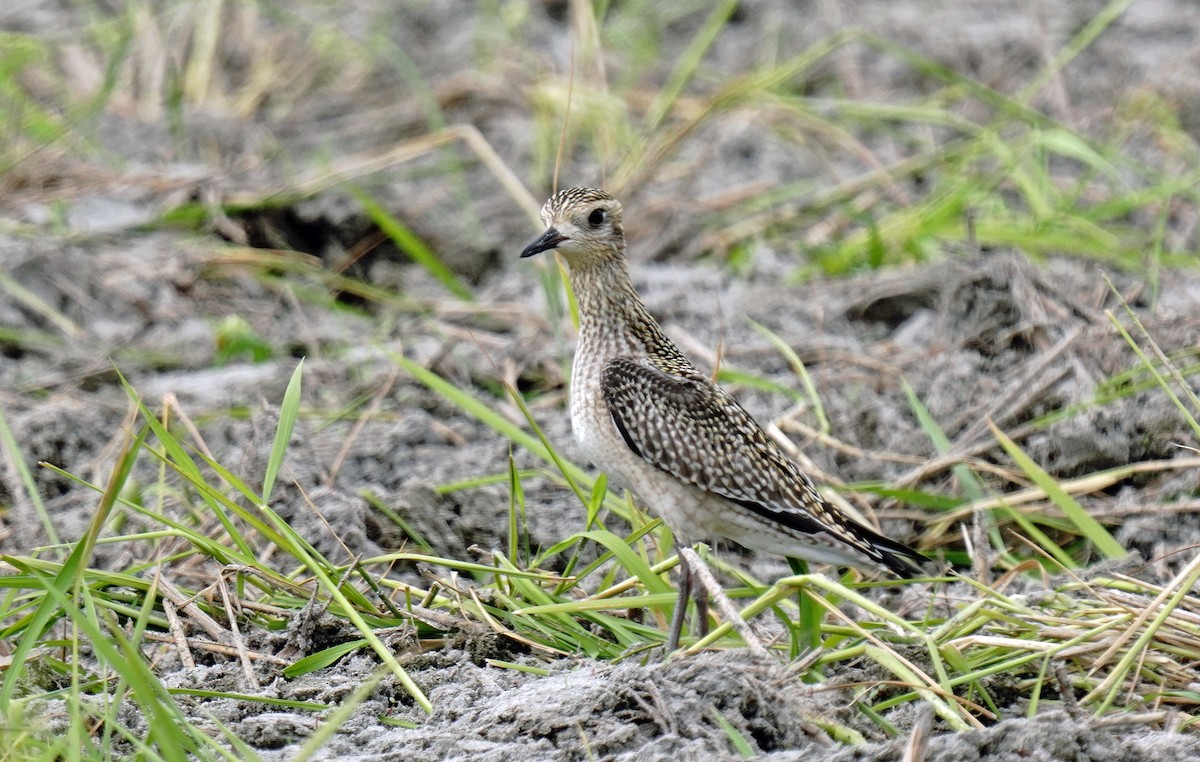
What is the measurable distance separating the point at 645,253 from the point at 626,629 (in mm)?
4136

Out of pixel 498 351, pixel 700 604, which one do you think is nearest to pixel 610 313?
pixel 700 604

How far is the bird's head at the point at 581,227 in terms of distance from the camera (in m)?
5.08

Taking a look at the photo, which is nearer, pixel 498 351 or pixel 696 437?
pixel 696 437

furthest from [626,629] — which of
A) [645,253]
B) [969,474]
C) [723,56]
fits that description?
[723,56]

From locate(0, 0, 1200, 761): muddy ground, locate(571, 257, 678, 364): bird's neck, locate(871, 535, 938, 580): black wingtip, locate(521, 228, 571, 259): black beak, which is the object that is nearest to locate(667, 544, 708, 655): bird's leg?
locate(0, 0, 1200, 761): muddy ground

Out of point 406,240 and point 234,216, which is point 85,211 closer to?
point 234,216

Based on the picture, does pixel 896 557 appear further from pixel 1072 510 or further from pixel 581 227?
pixel 581 227

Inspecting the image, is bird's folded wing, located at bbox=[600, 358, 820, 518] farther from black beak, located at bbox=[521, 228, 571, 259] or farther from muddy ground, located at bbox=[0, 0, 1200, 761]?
muddy ground, located at bbox=[0, 0, 1200, 761]

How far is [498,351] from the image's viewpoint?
6961 millimetres

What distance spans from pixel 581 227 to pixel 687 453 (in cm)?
83

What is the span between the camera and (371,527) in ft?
17.4

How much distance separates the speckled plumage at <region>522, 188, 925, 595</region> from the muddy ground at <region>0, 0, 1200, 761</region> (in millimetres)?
699

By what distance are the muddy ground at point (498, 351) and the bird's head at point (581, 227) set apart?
2.06 ft

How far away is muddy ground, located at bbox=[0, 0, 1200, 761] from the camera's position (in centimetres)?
382
